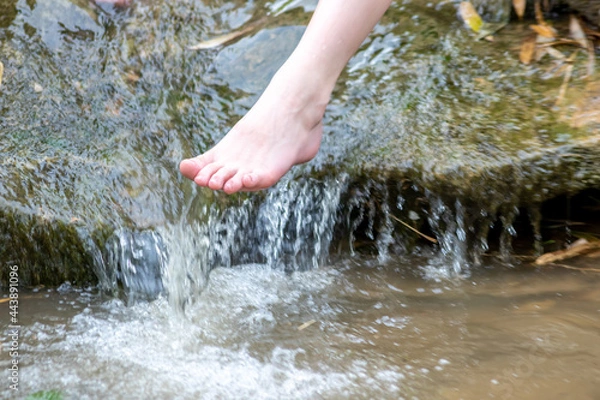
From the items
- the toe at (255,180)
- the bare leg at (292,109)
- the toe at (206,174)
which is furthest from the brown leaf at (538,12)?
the toe at (206,174)

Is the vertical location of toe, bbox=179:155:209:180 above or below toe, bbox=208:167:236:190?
above

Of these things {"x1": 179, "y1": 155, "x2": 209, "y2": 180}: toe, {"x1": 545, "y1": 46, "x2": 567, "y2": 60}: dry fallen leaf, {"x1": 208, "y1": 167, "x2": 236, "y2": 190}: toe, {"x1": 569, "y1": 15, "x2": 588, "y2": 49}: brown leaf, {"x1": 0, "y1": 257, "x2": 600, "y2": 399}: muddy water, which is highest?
{"x1": 569, "y1": 15, "x2": 588, "y2": 49}: brown leaf

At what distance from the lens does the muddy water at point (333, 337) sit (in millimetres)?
1624

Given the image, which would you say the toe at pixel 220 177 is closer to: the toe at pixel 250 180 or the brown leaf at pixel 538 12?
the toe at pixel 250 180

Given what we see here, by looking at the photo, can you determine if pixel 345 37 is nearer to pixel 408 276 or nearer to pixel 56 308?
pixel 408 276

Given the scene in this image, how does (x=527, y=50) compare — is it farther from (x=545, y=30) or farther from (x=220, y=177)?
(x=220, y=177)

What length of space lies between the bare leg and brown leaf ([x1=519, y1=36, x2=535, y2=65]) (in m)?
0.71

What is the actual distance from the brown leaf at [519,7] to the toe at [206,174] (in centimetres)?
147

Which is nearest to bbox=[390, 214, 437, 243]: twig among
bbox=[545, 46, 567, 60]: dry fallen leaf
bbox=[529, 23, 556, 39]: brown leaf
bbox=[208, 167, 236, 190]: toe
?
bbox=[208, 167, 236, 190]: toe

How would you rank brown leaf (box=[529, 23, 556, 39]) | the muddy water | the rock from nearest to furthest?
the muddy water, the rock, brown leaf (box=[529, 23, 556, 39])

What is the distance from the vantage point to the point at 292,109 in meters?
2.05

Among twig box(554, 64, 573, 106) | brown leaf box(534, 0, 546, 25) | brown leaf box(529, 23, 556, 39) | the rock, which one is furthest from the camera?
brown leaf box(534, 0, 546, 25)

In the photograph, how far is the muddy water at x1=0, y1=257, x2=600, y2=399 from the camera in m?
1.62

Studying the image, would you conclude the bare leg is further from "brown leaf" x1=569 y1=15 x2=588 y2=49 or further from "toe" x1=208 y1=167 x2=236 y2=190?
"brown leaf" x1=569 y1=15 x2=588 y2=49
